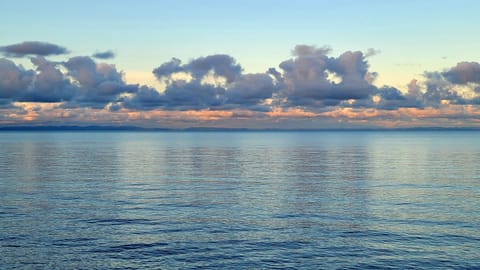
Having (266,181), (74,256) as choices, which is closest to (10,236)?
(74,256)

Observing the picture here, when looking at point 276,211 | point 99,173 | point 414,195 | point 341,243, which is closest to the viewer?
point 341,243

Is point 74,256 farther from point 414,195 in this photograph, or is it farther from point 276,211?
point 414,195

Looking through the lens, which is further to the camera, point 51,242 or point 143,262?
point 51,242

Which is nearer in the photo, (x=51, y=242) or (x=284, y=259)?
(x=284, y=259)

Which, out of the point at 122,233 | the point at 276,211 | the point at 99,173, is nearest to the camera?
the point at 122,233

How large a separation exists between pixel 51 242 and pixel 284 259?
65.3 ft

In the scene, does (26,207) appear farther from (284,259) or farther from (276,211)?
(284,259)

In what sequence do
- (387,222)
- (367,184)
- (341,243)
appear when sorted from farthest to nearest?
(367,184)
(387,222)
(341,243)

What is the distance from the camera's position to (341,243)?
41094 mm

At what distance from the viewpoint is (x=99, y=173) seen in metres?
92.2

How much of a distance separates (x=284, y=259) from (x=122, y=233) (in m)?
16.0

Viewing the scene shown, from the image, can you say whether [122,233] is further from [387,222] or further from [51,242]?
[387,222]

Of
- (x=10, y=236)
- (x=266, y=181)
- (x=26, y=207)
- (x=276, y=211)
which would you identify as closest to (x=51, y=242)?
(x=10, y=236)

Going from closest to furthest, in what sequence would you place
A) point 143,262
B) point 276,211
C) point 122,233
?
point 143,262
point 122,233
point 276,211
